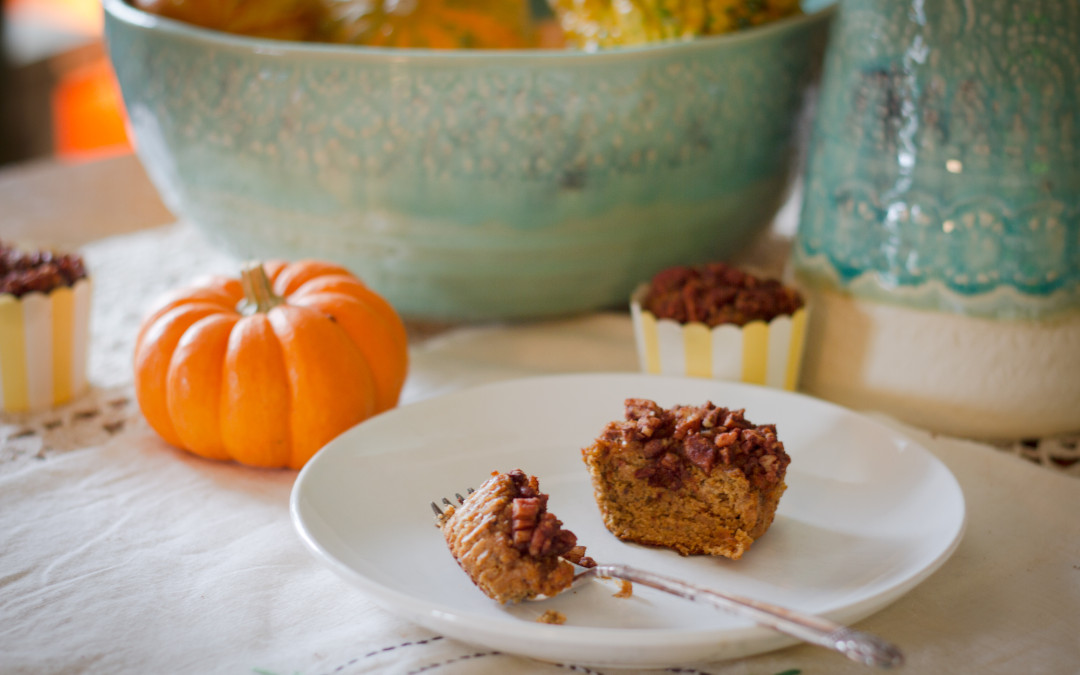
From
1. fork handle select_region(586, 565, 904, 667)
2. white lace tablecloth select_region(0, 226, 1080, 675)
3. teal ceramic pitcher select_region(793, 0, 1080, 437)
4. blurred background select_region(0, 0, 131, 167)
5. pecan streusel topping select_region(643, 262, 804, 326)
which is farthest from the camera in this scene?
blurred background select_region(0, 0, 131, 167)

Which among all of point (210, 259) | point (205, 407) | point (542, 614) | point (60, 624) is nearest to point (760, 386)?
point (542, 614)

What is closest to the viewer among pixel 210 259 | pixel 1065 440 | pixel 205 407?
pixel 205 407

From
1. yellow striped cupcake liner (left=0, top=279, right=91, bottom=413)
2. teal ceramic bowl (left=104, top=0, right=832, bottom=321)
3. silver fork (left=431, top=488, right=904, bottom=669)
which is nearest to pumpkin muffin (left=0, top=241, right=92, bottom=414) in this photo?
yellow striped cupcake liner (left=0, top=279, right=91, bottom=413)

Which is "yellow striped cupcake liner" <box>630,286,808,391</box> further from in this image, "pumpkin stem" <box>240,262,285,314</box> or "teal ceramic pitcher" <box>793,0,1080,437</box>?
"pumpkin stem" <box>240,262,285,314</box>

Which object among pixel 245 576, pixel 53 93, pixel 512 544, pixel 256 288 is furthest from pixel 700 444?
pixel 53 93

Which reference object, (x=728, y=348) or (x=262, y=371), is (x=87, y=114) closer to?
(x=262, y=371)

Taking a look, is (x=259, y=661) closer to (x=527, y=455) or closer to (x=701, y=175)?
(x=527, y=455)
